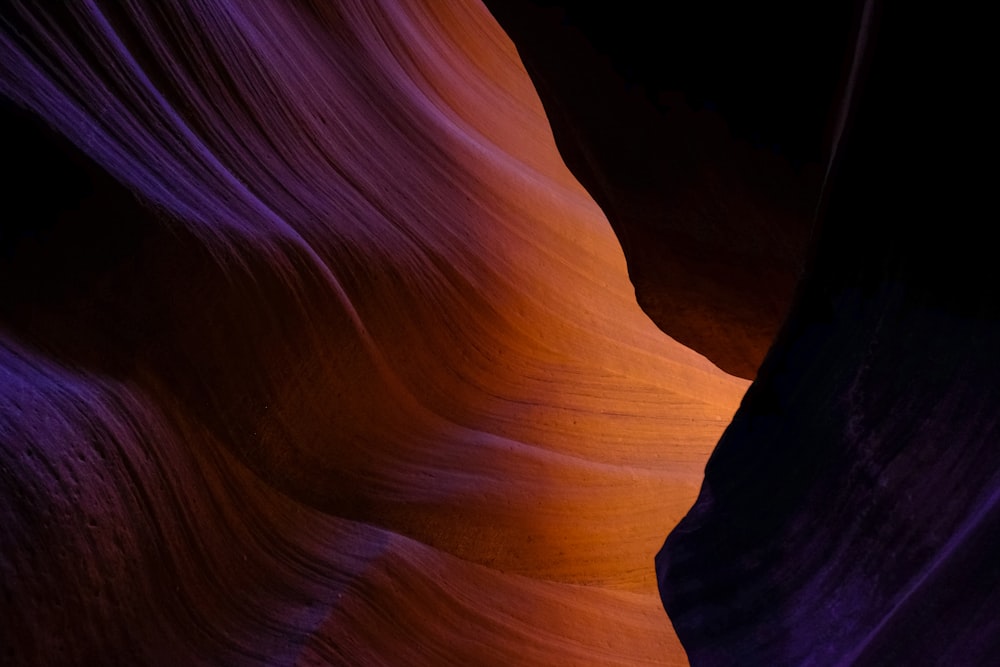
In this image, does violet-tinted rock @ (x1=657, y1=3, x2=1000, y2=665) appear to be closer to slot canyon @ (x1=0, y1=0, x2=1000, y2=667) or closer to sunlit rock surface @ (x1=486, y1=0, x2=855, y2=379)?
slot canyon @ (x1=0, y1=0, x2=1000, y2=667)

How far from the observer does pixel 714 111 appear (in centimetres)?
358

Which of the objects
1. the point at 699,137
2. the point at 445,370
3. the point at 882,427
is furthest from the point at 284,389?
the point at 699,137

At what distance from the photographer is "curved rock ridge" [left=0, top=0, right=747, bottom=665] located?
5.24 feet

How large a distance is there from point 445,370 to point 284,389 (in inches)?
28.0

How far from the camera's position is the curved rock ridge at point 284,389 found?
1.60 meters

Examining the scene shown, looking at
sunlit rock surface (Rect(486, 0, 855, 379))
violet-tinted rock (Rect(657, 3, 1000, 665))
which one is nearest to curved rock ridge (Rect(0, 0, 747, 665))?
violet-tinted rock (Rect(657, 3, 1000, 665))

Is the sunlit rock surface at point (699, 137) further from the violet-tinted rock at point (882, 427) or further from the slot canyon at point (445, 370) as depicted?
the violet-tinted rock at point (882, 427)

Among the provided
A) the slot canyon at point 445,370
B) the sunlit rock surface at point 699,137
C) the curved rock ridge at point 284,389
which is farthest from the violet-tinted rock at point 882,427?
the sunlit rock surface at point 699,137

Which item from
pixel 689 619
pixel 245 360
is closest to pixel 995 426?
pixel 689 619

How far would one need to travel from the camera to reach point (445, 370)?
107 inches

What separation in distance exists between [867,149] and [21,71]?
1808 mm

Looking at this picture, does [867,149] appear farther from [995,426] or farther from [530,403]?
[530,403]

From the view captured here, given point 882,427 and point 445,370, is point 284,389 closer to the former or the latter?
point 445,370

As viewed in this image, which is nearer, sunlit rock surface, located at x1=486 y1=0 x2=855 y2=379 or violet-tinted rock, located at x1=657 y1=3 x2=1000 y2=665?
violet-tinted rock, located at x1=657 y1=3 x2=1000 y2=665
